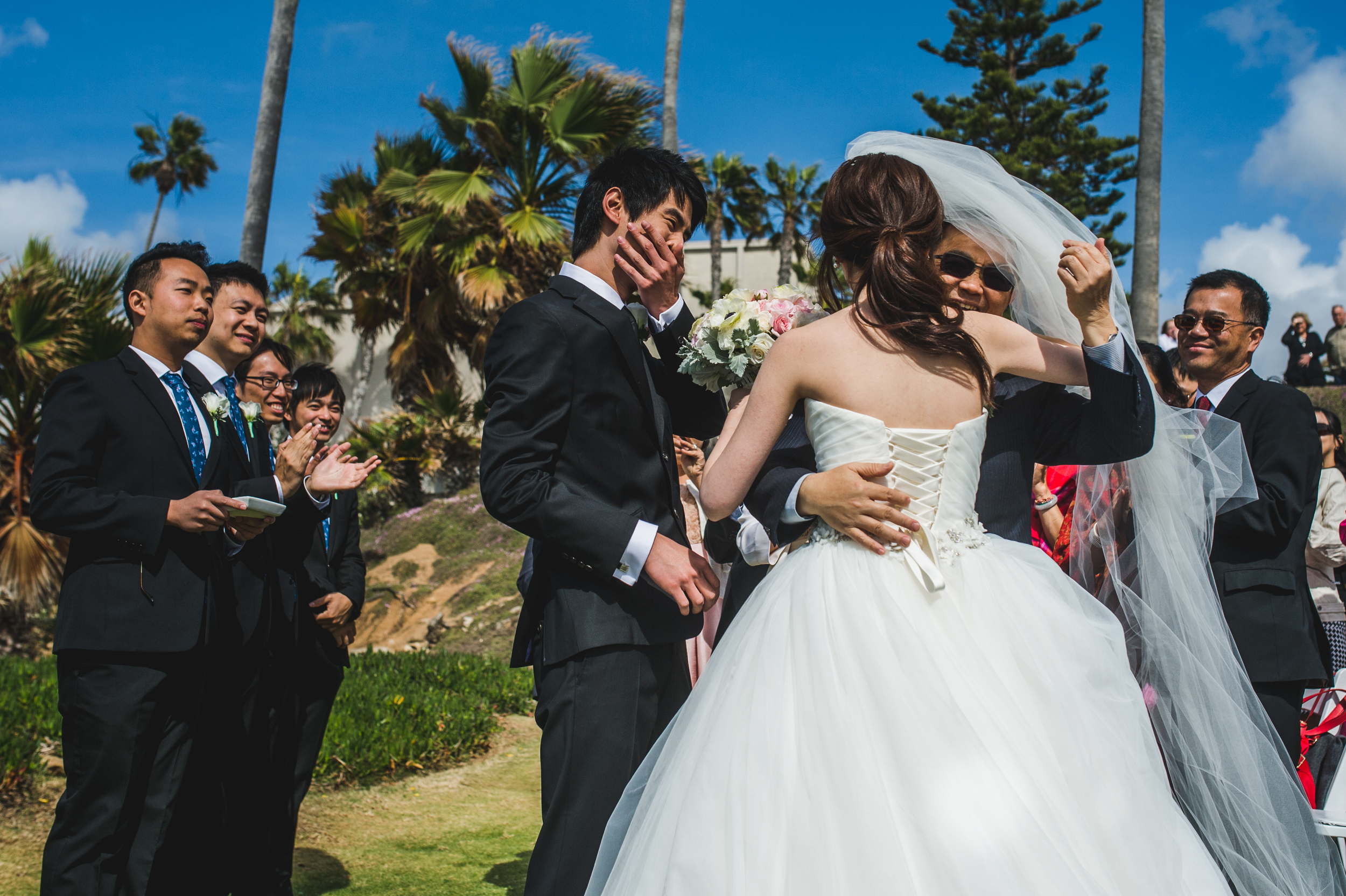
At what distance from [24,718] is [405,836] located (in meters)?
2.59

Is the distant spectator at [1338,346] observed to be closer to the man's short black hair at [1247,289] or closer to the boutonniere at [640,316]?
the man's short black hair at [1247,289]

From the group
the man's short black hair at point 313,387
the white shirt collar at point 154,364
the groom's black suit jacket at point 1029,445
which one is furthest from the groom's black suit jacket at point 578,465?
the man's short black hair at point 313,387

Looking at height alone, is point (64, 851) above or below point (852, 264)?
below

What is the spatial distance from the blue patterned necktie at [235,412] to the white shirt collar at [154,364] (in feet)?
1.01

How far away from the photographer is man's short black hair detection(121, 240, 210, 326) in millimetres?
3357

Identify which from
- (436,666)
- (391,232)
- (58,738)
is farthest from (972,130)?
(58,738)

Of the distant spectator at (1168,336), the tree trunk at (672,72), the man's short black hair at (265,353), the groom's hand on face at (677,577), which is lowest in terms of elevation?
the groom's hand on face at (677,577)

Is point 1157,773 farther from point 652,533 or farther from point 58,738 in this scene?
point 58,738

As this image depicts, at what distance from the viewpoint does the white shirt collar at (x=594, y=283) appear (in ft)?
8.80

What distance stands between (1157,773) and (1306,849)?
846 millimetres

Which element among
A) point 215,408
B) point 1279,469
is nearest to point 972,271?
point 1279,469

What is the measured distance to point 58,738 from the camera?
590cm

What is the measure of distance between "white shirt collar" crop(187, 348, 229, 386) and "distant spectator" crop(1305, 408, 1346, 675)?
4.97 metres

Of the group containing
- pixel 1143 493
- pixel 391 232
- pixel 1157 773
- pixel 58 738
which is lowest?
pixel 58 738
